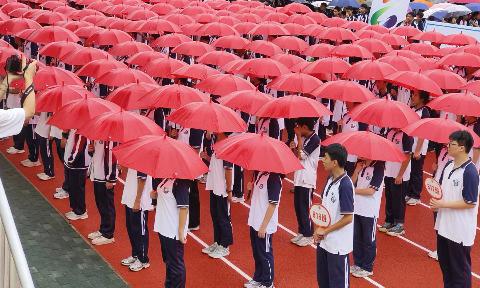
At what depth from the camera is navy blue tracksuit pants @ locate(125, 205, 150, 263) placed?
727 cm

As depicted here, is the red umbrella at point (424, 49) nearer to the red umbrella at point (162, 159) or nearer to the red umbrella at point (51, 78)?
the red umbrella at point (51, 78)

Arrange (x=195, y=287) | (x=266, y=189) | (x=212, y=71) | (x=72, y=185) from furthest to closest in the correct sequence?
1. (x=212, y=71)
2. (x=72, y=185)
3. (x=195, y=287)
4. (x=266, y=189)

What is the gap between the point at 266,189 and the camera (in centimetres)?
671

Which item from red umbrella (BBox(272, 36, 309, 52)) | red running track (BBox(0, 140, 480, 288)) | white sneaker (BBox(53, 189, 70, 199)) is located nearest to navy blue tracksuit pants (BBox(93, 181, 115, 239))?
red running track (BBox(0, 140, 480, 288))

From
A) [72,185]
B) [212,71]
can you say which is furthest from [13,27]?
[72,185]

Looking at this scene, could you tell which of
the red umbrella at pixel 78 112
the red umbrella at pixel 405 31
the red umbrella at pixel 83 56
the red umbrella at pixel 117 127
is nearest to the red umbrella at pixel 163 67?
the red umbrella at pixel 83 56

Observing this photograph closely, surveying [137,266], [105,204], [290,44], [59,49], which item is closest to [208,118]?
[105,204]

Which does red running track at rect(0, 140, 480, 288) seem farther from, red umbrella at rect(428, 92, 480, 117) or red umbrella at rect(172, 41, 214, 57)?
red umbrella at rect(172, 41, 214, 57)

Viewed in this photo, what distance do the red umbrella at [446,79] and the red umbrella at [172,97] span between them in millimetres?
4577

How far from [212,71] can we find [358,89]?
2.59m

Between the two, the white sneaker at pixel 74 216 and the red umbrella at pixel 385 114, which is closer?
the red umbrella at pixel 385 114

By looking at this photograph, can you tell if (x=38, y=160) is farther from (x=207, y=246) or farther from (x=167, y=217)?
(x=167, y=217)

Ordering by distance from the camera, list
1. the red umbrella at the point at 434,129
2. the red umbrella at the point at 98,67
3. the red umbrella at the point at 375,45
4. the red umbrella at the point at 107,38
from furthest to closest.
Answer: the red umbrella at the point at 375,45, the red umbrella at the point at 107,38, the red umbrella at the point at 98,67, the red umbrella at the point at 434,129

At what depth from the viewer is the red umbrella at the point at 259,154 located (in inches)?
249
